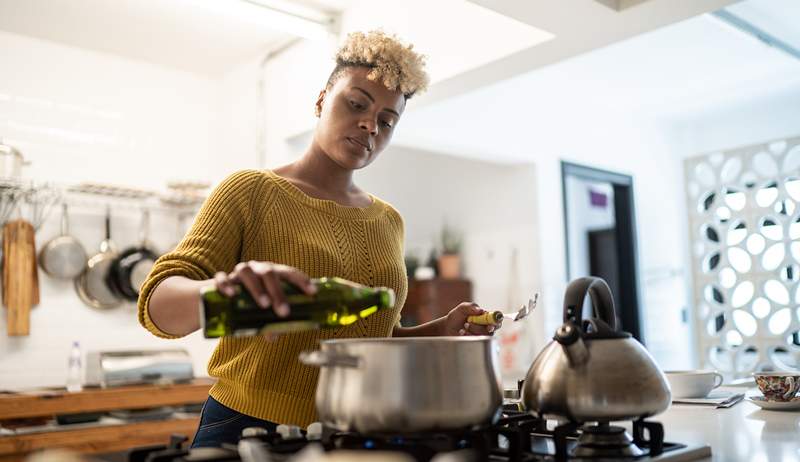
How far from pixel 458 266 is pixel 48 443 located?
9.55ft

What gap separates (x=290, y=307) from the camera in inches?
31.3

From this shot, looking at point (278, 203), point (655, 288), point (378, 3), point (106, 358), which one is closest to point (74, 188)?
point (106, 358)

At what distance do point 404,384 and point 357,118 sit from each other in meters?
0.66

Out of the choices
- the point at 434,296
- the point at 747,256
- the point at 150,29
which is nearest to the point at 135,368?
the point at 150,29

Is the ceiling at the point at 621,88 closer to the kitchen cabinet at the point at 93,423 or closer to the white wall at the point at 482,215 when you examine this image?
the white wall at the point at 482,215

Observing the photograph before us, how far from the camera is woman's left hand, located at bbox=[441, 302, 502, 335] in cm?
125

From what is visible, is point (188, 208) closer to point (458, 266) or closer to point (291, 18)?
point (291, 18)

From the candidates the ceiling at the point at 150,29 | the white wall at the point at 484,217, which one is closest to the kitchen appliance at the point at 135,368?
the ceiling at the point at 150,29

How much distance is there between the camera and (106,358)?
117 inches

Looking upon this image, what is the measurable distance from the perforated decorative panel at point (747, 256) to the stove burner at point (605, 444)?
13.2ft

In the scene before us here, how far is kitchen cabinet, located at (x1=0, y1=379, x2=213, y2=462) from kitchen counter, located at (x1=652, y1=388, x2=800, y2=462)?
6.63 ft

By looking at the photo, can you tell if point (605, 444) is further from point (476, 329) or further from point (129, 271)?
point (129, 271)

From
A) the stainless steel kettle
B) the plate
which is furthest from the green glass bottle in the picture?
the plate

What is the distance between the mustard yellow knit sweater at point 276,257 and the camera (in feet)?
3.88
